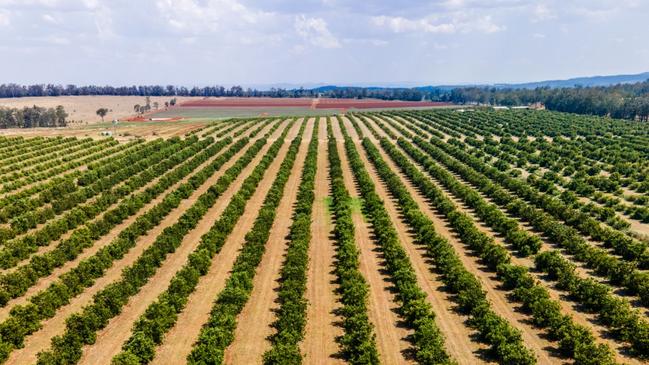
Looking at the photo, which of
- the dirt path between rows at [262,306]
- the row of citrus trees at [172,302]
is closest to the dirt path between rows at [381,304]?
the dirt path between rows at [262,306]

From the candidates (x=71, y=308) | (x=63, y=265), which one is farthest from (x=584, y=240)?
(x=63, y=265)

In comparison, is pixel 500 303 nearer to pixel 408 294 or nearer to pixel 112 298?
pixel 408 294

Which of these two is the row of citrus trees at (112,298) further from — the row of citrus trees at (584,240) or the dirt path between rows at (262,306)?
the row of citrus trees at (584,240)

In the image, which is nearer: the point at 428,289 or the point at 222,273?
the point at 428,289

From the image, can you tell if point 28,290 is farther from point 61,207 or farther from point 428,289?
point 428,289

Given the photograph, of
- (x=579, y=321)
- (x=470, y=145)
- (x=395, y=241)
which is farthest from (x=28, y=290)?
(x=470, y=145)
